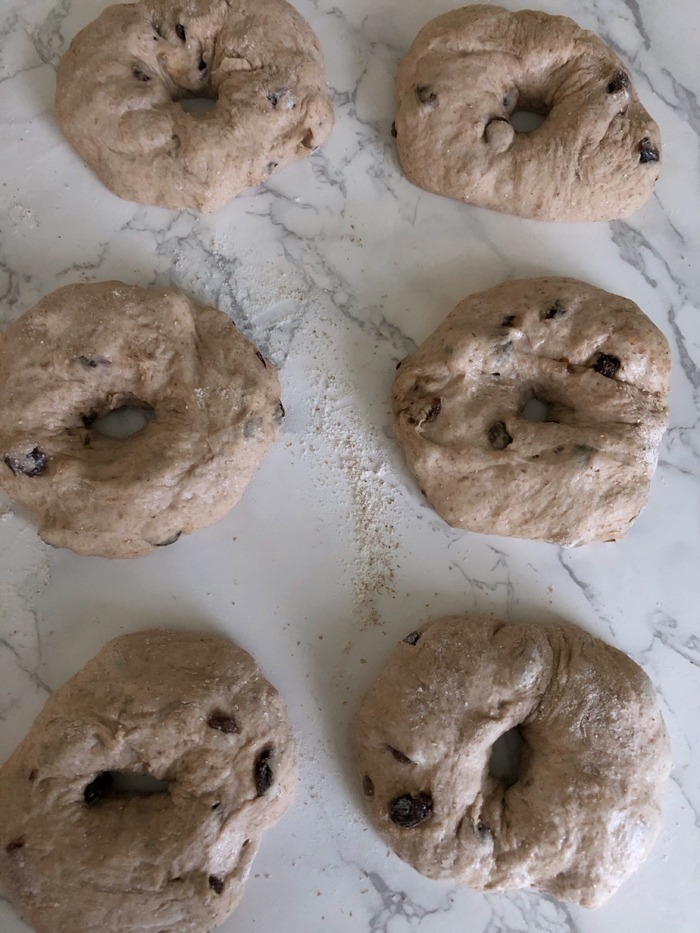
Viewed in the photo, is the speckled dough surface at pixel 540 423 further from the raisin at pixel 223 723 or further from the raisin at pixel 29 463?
the raisin at pixel 29 463

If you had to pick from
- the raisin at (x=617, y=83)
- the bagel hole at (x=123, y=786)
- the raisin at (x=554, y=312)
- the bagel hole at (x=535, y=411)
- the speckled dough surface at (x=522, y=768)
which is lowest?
the bagel hole at (x=123, y=786)

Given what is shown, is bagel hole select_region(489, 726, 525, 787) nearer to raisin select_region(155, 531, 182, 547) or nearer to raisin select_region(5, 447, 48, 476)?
raisin select_region(155, 531, 182, 547)

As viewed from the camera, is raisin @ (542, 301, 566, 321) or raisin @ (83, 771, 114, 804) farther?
raisin @ (542, 301, 566, 321)

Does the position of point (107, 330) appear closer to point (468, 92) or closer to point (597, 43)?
point (468, 92)

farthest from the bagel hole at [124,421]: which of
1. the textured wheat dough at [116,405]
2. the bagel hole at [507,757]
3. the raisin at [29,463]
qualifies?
the bagel hole at [507,757]

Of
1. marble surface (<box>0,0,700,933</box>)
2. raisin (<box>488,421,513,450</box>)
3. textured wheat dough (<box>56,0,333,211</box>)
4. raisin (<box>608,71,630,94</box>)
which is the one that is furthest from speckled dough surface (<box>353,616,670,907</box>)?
raisin (<box>608,71,630,94</box>)

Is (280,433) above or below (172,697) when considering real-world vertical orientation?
above

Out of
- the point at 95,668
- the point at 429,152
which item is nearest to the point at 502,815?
the point at 95,668
